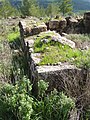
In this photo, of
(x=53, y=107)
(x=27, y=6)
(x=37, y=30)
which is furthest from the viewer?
(x=27, y=6)

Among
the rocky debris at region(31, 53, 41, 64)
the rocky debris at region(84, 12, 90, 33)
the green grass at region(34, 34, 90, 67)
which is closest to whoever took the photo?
the green grass at region(34, 34, 90, 67)

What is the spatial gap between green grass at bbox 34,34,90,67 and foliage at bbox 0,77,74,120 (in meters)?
1.09

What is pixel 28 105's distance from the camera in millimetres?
5039

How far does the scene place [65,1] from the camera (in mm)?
52438

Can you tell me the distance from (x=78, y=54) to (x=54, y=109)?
201 centimetres

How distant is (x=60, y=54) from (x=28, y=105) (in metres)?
2.29

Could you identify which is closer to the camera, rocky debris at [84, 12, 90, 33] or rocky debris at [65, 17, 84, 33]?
rocky debris at [84, 12, 90, 33]

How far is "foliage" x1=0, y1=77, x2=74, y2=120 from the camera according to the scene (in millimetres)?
5148

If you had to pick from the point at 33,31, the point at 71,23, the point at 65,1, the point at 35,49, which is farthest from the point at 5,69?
the point at 65,1

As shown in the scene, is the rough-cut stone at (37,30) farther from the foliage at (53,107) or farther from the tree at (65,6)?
the tree at (65,6)

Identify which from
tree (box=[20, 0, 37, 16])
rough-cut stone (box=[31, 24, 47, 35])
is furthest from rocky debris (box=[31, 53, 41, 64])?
tree (box=[20, 0, 37, 16])

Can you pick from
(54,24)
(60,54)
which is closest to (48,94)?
(60,54)

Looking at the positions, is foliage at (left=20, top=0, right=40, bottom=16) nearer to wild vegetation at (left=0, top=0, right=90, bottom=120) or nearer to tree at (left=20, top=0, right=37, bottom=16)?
tree at (left=20, top=0, right=37, bottom=16)

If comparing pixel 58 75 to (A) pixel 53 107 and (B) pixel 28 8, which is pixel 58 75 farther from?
(B) pixel 28 8
